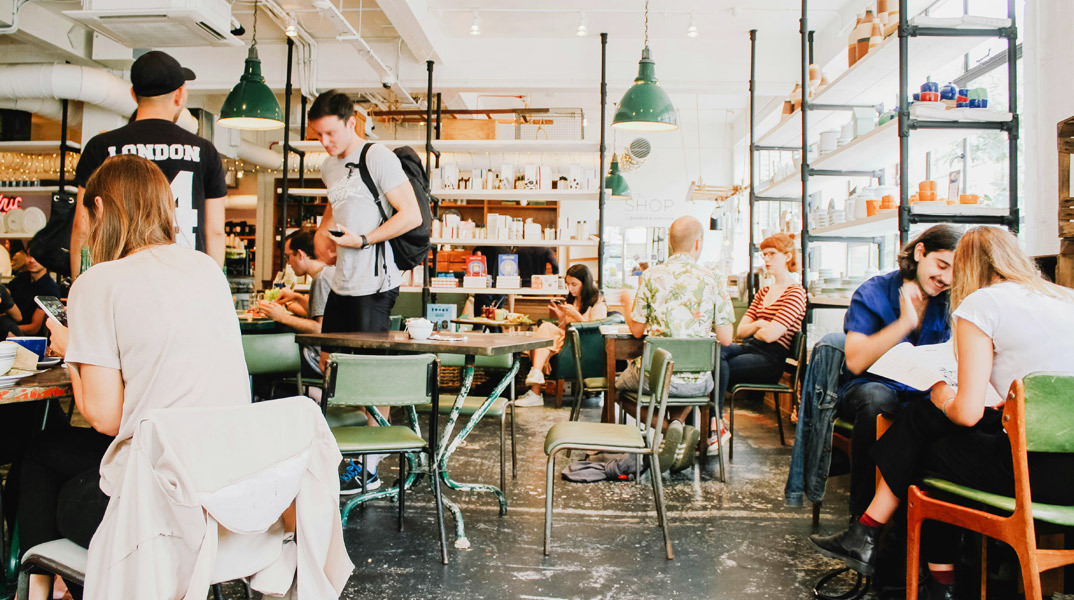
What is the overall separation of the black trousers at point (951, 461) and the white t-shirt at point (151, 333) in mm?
1903

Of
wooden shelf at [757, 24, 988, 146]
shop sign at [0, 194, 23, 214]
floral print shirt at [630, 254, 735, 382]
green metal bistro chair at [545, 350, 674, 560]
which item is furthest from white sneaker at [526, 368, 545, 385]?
shop sign at [0, 194, 23, 214]

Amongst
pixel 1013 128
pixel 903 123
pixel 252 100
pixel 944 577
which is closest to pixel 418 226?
pixel 944 577

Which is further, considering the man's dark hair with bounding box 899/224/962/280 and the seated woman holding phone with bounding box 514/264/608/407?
the seated woman holding phone with bounding box 514/264/608/407

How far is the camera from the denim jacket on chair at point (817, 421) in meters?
2.88

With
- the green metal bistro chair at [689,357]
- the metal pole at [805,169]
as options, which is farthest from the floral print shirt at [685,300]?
the metal pole at [805,169]

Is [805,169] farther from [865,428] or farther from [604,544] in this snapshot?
[604,544]

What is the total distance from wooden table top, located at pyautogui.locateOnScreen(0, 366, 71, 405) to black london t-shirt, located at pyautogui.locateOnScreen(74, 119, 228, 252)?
796mm

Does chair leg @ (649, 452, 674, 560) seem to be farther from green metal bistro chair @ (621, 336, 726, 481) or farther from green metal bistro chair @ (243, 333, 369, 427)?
green metal bistro chair @ (243, 333, 369, 427)

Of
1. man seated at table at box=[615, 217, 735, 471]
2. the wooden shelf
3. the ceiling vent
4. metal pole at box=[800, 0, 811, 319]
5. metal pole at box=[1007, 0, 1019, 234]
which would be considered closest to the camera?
metal pole at box=[1007, 0, 1019, 234]

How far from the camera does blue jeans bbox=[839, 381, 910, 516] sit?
2467mm

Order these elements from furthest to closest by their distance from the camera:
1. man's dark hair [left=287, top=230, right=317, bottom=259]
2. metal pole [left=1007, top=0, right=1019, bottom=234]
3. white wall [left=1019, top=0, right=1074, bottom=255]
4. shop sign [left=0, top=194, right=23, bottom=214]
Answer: shop sign [left=0, top=194, right=23, bottom=214] < man's dark hair [left=287, top=230, right=317, bottom=259] < metal pole [left=1007, top=0, right=1019, bottom=234] < white wall [left=1019, top=0, right=1074, bottom=255]

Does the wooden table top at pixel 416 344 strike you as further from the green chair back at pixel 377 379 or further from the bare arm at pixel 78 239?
the bare arm at pixel 78 239

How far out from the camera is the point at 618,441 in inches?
107

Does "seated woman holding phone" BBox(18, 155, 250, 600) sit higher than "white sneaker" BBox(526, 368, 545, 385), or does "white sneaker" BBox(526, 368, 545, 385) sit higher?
"seated woman holding phone" BBox(18, 155, 250, 600)
